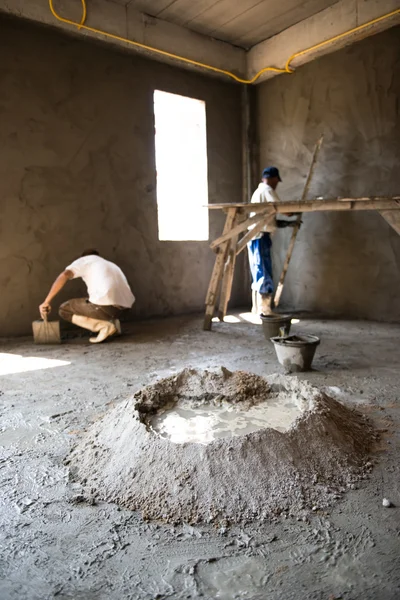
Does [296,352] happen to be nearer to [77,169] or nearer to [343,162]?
[343,162]

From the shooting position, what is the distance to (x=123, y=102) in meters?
5.71

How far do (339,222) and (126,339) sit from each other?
130 inches

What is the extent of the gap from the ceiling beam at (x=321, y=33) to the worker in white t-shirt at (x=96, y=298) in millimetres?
4001

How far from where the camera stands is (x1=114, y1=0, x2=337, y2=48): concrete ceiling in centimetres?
548

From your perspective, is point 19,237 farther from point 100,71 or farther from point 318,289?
point 318,289

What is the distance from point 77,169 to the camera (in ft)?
17.8

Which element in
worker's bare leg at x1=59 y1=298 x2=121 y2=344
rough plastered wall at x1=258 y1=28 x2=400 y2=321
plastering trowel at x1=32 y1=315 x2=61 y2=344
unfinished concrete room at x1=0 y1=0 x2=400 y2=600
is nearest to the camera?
unfinished concrete room at x1=0 y1=0 x2=400 y2=600

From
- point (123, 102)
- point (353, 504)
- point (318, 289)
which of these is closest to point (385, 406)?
point (353, 504)

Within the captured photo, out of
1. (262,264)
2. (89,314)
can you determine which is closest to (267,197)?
(262,264)

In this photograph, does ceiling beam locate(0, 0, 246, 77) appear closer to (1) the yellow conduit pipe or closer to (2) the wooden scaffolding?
(1) the yellow conduit pipe

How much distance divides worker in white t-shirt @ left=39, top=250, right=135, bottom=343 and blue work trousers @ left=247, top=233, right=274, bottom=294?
157cm

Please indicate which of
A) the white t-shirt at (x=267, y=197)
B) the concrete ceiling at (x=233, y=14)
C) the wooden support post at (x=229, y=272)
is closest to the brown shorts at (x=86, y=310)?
the wooden support post at (x=229, y=272)

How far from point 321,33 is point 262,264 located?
316cm

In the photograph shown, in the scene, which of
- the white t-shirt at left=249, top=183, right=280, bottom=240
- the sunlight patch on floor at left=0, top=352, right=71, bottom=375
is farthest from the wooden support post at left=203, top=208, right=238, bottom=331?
the sunlight patch on floor at left=0, top=352, right=71, bottom=375
